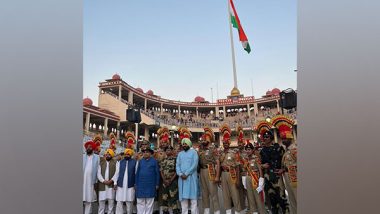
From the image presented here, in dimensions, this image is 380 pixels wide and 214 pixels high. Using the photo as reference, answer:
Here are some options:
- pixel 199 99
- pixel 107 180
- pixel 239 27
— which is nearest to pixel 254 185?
pixel 107 180

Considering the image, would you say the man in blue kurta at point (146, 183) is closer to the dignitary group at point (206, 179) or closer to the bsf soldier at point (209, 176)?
the dignitary group at point (206, 179)

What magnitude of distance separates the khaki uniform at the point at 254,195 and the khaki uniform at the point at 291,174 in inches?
Answer: 18.3

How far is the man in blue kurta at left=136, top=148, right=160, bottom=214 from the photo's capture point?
535 centimetres

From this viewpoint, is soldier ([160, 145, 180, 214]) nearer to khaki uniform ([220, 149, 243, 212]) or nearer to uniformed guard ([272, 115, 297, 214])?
khaki uniform ([220, 149, 243, 212])

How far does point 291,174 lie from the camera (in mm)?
4922

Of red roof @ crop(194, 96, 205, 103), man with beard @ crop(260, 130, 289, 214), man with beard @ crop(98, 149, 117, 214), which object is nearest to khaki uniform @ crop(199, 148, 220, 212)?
man with beard @ crop(260, 130, 289, 214)

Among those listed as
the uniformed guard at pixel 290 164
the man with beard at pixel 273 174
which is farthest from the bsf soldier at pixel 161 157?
the uniformed guard at pixel 290 164

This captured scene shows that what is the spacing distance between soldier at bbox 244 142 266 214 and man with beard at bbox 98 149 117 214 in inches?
95.2

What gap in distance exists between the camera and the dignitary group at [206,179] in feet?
17.0
